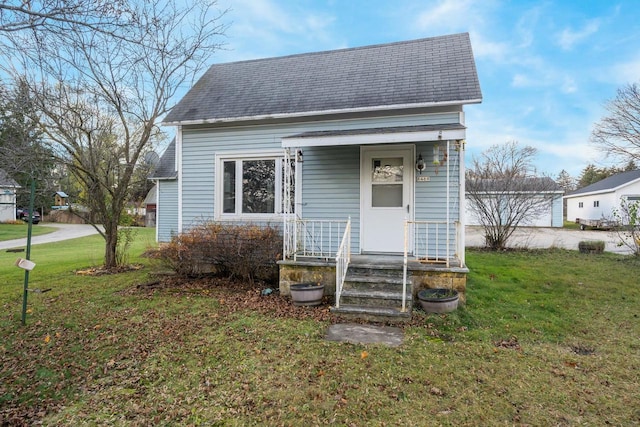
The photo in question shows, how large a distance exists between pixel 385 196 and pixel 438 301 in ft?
8.30

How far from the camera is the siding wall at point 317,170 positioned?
257 inches

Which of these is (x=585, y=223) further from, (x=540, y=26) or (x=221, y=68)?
A: (x=221, y=68)

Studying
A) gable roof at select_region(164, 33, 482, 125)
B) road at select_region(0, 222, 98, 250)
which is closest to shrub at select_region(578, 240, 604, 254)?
gable roof at select_region(164, 33, 482, 125)

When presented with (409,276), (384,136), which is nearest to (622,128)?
(384,136)

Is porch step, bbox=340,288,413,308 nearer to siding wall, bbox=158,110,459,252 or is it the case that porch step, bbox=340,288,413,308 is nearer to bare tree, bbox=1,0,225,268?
siding wall, bbox=158,110,459,252

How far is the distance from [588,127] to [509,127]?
5.45 m

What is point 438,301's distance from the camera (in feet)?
16.3

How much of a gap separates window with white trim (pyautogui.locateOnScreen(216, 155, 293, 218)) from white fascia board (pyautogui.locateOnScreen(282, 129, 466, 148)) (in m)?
1.52

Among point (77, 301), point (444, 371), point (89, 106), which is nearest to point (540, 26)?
point (444, 371)

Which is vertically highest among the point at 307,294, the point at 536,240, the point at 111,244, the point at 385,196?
the point at 385,196

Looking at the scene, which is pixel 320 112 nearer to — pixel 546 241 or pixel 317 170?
pixel 317 170

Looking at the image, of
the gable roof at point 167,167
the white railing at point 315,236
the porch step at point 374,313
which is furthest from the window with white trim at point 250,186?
the gable roof at point 167,167

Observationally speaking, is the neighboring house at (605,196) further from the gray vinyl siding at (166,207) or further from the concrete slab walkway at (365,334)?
the gray vinyl siding at (166,207)

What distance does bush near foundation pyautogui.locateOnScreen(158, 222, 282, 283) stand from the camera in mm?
6602
